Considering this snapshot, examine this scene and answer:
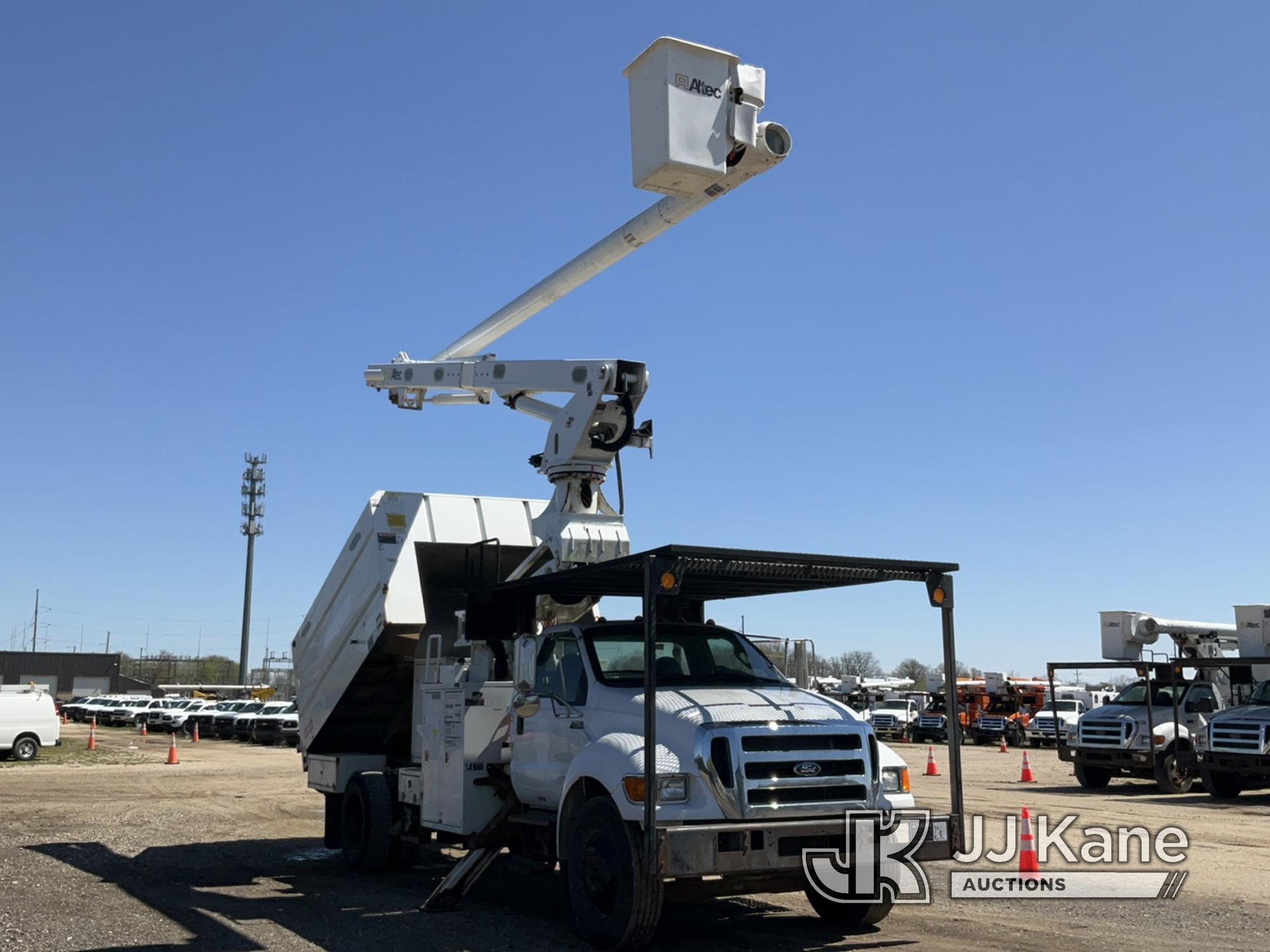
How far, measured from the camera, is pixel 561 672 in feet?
30.9

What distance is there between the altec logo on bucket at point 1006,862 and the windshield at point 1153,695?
781 cm

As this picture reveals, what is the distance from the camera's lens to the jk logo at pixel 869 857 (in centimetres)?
786

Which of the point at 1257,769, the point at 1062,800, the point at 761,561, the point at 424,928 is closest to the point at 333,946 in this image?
the point at 424,928

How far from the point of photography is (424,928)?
28.9ft

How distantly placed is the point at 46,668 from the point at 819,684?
3772 inches

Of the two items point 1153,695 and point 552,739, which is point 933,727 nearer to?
point 1153,695

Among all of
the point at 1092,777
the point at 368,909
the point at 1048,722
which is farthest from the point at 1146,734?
the point at 1048,722

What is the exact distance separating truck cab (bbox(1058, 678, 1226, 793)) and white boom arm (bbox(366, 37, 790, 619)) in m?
15.0

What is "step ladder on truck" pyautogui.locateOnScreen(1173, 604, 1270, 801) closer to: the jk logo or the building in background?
the jk logo

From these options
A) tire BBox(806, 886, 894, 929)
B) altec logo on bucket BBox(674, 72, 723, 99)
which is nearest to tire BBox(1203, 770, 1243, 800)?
tire BBox(806, 886, 894, 929)

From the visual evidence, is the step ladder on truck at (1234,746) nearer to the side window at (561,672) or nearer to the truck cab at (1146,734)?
the truck cab at (1146,734)

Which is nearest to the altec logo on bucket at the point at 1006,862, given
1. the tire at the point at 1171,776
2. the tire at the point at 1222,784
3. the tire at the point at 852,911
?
the tire at the point at 852,911

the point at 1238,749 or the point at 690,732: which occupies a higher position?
the point at 690,732

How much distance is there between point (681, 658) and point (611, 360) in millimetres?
2878
